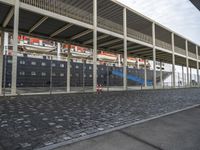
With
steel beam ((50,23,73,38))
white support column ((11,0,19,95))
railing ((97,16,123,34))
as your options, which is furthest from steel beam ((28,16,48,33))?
railing ((97,16,123,34))

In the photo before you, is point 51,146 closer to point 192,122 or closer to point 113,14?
point 192,122

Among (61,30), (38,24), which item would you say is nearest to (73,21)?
(61,30)

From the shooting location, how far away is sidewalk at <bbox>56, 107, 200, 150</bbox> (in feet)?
7.00

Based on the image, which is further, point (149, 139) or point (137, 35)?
point (137, 35)

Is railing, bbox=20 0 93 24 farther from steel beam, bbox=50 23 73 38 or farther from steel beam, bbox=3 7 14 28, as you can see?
steel beam, bbox=3 7 14 28

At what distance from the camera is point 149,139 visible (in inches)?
95.7

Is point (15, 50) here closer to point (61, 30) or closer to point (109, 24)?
point (61, 30)

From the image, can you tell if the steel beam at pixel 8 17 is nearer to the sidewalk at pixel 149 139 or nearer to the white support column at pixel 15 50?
the white support column at pixel 15 50

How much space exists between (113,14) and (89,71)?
33.5 feet

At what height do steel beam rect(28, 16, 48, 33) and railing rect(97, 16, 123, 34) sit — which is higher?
railing rect(97, 16, 123, 34)

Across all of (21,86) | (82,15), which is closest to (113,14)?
(82,15)

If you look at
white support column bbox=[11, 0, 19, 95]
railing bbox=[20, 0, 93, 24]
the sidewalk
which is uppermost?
railing bbox=[20, 0, 93, 24]

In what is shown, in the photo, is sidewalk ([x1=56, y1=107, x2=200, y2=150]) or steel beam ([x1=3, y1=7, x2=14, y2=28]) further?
steel beam ([x1=3, y1=7, x2=14, y2=28])

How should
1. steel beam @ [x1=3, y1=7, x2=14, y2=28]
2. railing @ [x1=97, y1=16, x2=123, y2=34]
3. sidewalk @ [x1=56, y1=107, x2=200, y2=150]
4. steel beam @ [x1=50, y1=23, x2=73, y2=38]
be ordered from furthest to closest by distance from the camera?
railing @ [x1=97, y1=16, x2=123, y2=34], steel beam @ [x1=50, y1=23, x2=73, y2=38], steel beam @ [x1=3, y1=7, x2=14, y2=28], sidewalk @ [x1=56, y1=107, x2=200, y2=150]
